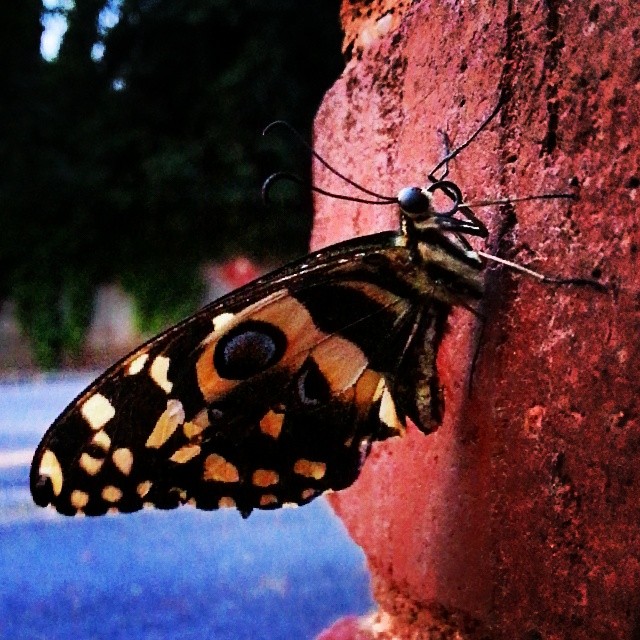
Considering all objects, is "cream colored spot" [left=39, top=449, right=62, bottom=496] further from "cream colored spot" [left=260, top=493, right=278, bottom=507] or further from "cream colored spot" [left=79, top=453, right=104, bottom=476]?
"cream colored spot" [left=260, top=493, right=278, bottom=507]

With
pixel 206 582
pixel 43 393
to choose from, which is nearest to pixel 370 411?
pixel 206 582

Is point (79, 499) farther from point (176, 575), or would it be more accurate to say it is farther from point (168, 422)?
point (176, 575)

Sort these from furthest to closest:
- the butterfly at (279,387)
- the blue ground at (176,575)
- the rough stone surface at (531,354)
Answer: the blue ground at (176,575), the butterfly at (279,387), the rough stone surface at (531,354)

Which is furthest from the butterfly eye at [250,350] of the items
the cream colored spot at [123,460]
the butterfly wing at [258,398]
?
the cream colored spot at [123,460]

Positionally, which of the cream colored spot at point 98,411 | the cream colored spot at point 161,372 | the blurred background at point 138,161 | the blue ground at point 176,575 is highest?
the blurred background at point 138,161

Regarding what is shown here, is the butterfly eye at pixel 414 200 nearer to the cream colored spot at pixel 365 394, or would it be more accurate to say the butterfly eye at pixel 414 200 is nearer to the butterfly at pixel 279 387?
the butterfly at pixel 279 387

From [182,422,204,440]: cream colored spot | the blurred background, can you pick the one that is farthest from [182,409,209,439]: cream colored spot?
the blurred background
